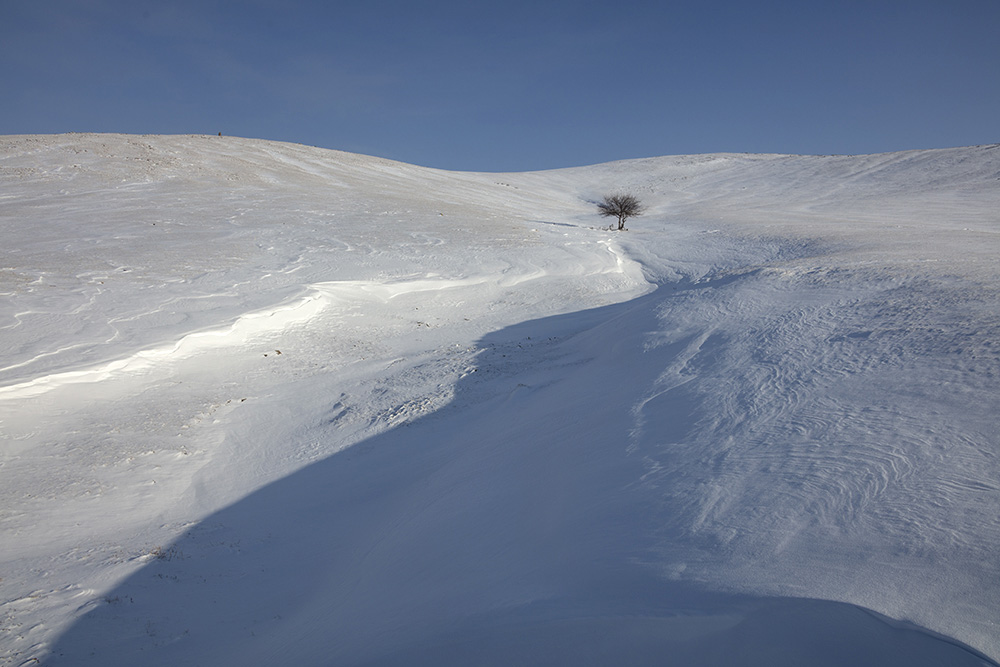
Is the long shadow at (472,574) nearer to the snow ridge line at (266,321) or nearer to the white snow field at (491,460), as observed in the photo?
the white snow field at (491,460)

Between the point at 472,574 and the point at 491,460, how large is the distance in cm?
194

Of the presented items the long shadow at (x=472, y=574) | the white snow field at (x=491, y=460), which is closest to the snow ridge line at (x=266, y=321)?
the white snow field at (x=491, y=460)

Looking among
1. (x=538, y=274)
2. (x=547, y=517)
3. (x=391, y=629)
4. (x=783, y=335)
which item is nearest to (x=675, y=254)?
(x=538, y=274)

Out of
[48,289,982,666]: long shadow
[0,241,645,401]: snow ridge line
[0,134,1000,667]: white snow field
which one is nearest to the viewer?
[48,289,982,666]: long shadow

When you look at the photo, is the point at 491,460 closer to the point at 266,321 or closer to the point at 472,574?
the point at 472,574

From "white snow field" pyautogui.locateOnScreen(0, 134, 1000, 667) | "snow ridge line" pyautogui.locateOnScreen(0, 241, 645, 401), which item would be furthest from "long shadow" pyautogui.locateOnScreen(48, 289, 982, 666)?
"snow ridge line" pyautogui.locateOnScreen(0, 241, 645, 401)

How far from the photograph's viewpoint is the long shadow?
238 cm

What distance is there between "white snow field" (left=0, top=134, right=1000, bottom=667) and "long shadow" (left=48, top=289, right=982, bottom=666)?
0.06ft

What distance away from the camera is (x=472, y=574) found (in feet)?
10.9

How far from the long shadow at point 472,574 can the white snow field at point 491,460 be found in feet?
Result: 0.06

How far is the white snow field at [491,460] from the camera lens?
2.55 meters

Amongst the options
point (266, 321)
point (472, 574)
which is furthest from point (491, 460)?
point (266, 321)

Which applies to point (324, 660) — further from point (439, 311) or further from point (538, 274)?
point (538, 274)

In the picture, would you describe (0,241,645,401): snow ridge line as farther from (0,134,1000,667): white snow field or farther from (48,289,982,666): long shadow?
(48,289,982,666): long shadow
